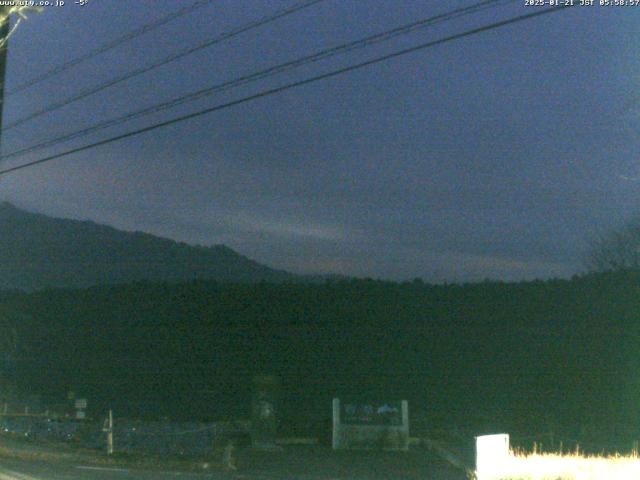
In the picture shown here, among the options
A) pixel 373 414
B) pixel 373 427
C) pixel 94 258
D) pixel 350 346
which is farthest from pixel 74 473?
pixel 94 258

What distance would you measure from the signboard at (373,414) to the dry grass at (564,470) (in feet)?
29.6

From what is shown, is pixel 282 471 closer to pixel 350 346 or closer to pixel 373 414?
pixel 373 414

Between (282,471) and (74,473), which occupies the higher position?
(74,473)

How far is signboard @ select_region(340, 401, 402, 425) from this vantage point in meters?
24.5

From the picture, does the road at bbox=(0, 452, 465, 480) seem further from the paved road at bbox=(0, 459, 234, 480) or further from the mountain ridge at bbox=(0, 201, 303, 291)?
the mountain ridge at bbox=(0, 201, 303, 291)

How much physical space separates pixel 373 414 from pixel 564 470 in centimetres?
1118

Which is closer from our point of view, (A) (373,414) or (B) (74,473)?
(B) (74,473)

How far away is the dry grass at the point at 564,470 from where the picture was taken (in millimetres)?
13224

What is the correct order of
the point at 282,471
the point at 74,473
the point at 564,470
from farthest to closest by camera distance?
1. the point at 282,471
2. the point at 74,473
3. the point at 564,470

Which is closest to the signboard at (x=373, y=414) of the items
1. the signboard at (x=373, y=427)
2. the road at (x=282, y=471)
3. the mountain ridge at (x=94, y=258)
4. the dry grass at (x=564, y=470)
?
the signboard at (x=373, y=427)

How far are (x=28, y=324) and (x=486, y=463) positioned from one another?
44924 millimetres

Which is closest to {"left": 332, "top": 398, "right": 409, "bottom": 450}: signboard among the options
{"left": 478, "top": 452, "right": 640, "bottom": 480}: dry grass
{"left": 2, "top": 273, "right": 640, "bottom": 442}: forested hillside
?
{"left": 478, "top": 452, "right": 640, "bottom": 480}: dry grass

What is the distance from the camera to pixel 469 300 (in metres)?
43.0

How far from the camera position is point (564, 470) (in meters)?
13.9
